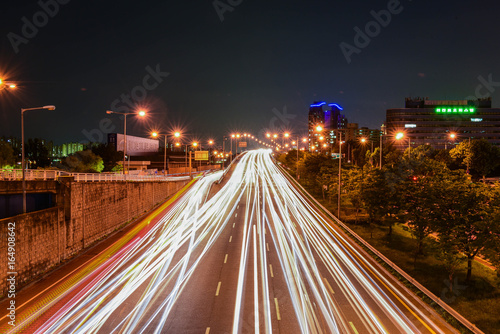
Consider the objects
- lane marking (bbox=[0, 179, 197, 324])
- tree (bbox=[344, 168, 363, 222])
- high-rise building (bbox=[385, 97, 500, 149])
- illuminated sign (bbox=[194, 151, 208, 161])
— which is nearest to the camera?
lane marking (bbox=[0, 179, 197, 324])

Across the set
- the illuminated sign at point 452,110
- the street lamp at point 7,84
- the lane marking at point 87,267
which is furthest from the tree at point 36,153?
the illuminated sign at point 452,110

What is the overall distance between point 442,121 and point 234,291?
170 m

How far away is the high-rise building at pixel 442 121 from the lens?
15100cm

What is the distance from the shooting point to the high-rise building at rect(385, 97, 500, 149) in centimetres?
15100

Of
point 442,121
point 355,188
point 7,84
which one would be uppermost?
point 442,121

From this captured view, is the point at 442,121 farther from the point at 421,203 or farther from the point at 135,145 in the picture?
the point at 421,203

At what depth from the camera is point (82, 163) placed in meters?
75.4

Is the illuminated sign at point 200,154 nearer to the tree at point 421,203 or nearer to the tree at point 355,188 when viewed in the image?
the tree at point 355,188

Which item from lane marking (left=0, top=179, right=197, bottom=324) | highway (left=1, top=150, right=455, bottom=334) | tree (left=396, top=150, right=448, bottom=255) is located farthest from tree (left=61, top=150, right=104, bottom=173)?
tree (left=396, top=150, right=448, bottom=255)

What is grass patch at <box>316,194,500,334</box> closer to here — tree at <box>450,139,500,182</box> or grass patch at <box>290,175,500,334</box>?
grass patch at <box>290,175,500,334</box>

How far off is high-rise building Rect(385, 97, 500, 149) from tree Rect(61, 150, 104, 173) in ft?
414

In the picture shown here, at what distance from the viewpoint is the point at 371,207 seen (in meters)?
28.3

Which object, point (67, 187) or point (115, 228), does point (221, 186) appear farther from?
point (67, 187)

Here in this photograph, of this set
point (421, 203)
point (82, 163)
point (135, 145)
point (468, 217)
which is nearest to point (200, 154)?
point (82, 163)
